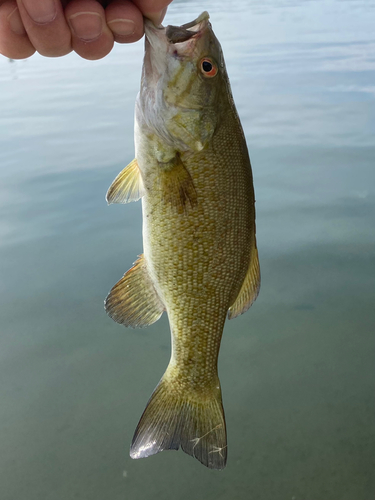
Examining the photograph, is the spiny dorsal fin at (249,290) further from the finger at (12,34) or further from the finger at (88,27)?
the finger at (12,34)

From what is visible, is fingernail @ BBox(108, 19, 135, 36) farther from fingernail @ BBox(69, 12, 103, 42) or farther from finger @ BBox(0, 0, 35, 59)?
finger @ BBox(0, 0, 35, 59)

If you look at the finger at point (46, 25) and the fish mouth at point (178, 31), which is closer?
the finger at point (46, 25)

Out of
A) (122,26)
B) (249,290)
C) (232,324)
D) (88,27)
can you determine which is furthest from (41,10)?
(232,324)

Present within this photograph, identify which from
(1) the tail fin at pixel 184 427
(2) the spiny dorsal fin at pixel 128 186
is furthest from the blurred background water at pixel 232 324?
(2) the spiny dorsal fin at pixel 128 186

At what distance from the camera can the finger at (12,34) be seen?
5.70ft

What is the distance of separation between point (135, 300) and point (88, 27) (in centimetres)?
102

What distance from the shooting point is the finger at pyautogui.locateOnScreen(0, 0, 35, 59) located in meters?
1.74

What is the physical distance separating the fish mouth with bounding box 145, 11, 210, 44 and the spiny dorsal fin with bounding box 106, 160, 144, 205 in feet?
1.49

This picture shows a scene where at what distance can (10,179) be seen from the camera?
6582 millimetres

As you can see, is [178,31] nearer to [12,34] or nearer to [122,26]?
[122,26]

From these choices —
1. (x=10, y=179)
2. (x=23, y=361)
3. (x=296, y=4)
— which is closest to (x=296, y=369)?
(x=23, y=361)

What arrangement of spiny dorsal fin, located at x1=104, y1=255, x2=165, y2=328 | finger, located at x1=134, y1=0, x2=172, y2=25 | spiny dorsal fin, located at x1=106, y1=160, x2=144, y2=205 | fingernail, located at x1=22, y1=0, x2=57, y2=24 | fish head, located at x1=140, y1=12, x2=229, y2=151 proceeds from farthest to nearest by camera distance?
1. spiny dorsal fin, located at x1=104, y1=255, x2=165, y2=328
2. spiny dorsal fin, located at x1=106, y1=160, x2=144, y2=205
3. fish head, located at x1=140, y1=12, x2=229, y2=151
4. finger, located at x1=134, y1=0, x2=172, y2=25
5. fingernail, located at x1=22, y1=0, x2=57, y2=24

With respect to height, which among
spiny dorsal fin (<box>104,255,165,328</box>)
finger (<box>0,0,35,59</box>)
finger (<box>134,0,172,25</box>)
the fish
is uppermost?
finger (<box>134,0,172,25</box>)

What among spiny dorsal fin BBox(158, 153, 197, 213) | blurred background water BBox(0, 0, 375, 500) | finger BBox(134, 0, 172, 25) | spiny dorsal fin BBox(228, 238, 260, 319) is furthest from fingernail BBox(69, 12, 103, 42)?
blurred background water BBox(0, 0, 375, 500)
